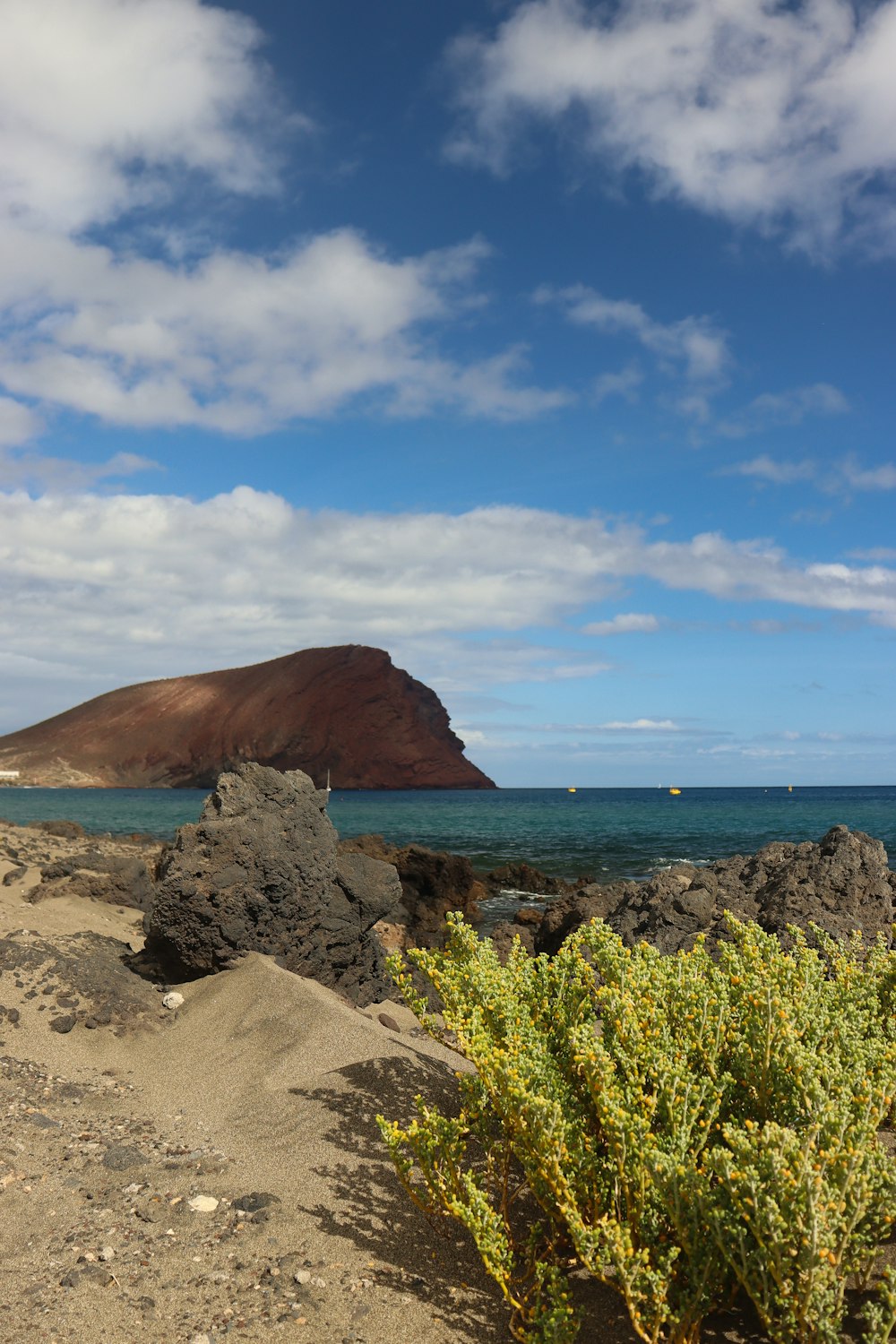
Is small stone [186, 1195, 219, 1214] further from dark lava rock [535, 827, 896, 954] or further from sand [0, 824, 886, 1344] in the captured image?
dark lava rock [535, 827, 896, 954]

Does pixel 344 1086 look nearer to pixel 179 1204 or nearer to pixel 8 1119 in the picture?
pixel 179 1204

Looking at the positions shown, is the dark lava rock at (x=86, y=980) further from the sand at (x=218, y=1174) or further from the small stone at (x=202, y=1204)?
the small stone at (x=202, y=1204)

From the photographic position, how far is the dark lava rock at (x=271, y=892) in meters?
7.68

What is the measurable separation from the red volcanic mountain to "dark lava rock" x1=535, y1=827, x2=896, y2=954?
323 ft

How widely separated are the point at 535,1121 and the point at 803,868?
7.99 m

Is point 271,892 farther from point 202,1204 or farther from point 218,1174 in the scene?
point 202,1204

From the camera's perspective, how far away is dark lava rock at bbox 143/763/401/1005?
25.2 feet

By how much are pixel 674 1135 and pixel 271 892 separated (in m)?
5.41

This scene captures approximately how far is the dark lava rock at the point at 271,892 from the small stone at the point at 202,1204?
339cm

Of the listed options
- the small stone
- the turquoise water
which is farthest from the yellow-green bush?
the turquoise water

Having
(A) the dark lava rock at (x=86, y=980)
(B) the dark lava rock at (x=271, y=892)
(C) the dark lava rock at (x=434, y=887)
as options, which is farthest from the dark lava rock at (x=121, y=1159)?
(C) the dark lava rock at (x=434, y=887)

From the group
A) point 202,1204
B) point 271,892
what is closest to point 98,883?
point 271,892

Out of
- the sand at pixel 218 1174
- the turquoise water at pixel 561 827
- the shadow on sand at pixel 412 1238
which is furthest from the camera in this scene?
the turquoise water at pixel 561 827

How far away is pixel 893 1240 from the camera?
371 centimetres
